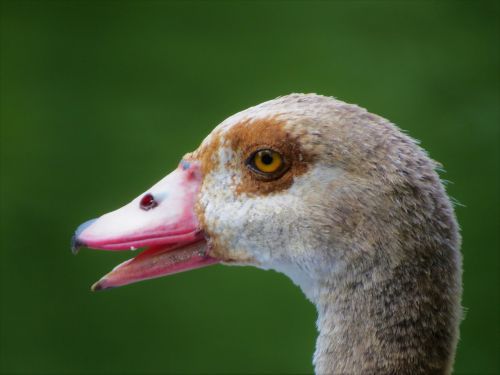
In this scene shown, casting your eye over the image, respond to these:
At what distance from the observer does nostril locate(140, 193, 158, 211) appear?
4.40 feet

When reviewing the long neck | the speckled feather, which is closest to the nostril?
the speckled feather

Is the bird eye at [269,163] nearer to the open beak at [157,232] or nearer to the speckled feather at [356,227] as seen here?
the speckled feather at [356,227]

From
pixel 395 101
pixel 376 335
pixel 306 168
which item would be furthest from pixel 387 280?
pixel 395 101

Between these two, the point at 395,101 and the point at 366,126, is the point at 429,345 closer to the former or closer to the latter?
the point at 366,126

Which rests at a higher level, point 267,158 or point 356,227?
Answer: point 267,158

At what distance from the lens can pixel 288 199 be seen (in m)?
1.26

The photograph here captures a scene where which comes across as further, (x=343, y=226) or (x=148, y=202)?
(x=148, y=202)

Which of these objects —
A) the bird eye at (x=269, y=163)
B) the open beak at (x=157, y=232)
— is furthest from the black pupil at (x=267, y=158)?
the open beak at (x=157, y=232)

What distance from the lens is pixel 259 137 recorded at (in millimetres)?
1252

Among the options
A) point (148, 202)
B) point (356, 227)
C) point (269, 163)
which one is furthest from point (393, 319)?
point (148, 202)

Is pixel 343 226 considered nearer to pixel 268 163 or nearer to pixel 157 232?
pixel 268 163

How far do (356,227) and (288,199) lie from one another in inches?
4.3

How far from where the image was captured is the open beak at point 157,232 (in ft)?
4.31

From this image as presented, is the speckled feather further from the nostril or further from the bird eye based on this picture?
the nostril
